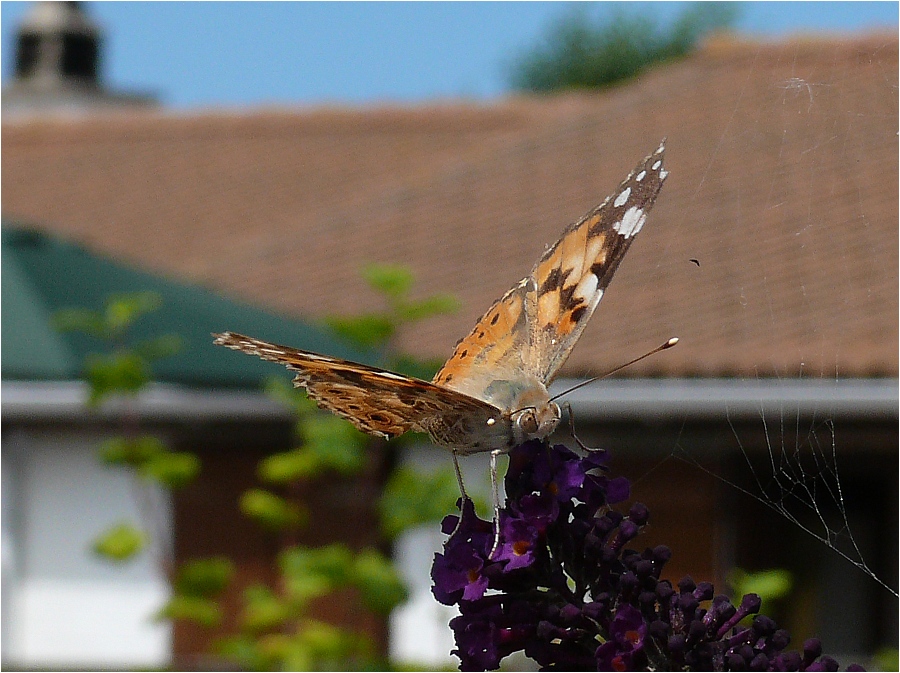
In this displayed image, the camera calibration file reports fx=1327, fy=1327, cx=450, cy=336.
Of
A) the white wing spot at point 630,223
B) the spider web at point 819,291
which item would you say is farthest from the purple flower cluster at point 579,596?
the spider web at point 819,291

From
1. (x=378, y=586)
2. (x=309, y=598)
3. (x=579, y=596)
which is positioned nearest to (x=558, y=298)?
(x=579, y=596)

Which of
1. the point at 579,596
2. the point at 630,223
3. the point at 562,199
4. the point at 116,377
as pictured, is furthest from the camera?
the point at 562,199

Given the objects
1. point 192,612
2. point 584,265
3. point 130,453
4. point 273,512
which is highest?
point 130,453

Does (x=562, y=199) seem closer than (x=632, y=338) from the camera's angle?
No

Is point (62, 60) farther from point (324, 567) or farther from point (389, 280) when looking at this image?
point (324, 567)

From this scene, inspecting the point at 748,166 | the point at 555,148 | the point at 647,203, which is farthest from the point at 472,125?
the point at 647,203

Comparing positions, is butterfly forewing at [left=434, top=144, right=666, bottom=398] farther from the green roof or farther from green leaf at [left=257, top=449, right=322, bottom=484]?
the green roof

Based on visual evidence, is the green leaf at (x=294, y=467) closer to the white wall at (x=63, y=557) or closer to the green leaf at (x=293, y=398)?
the green leaf at (x=293, y=398)
